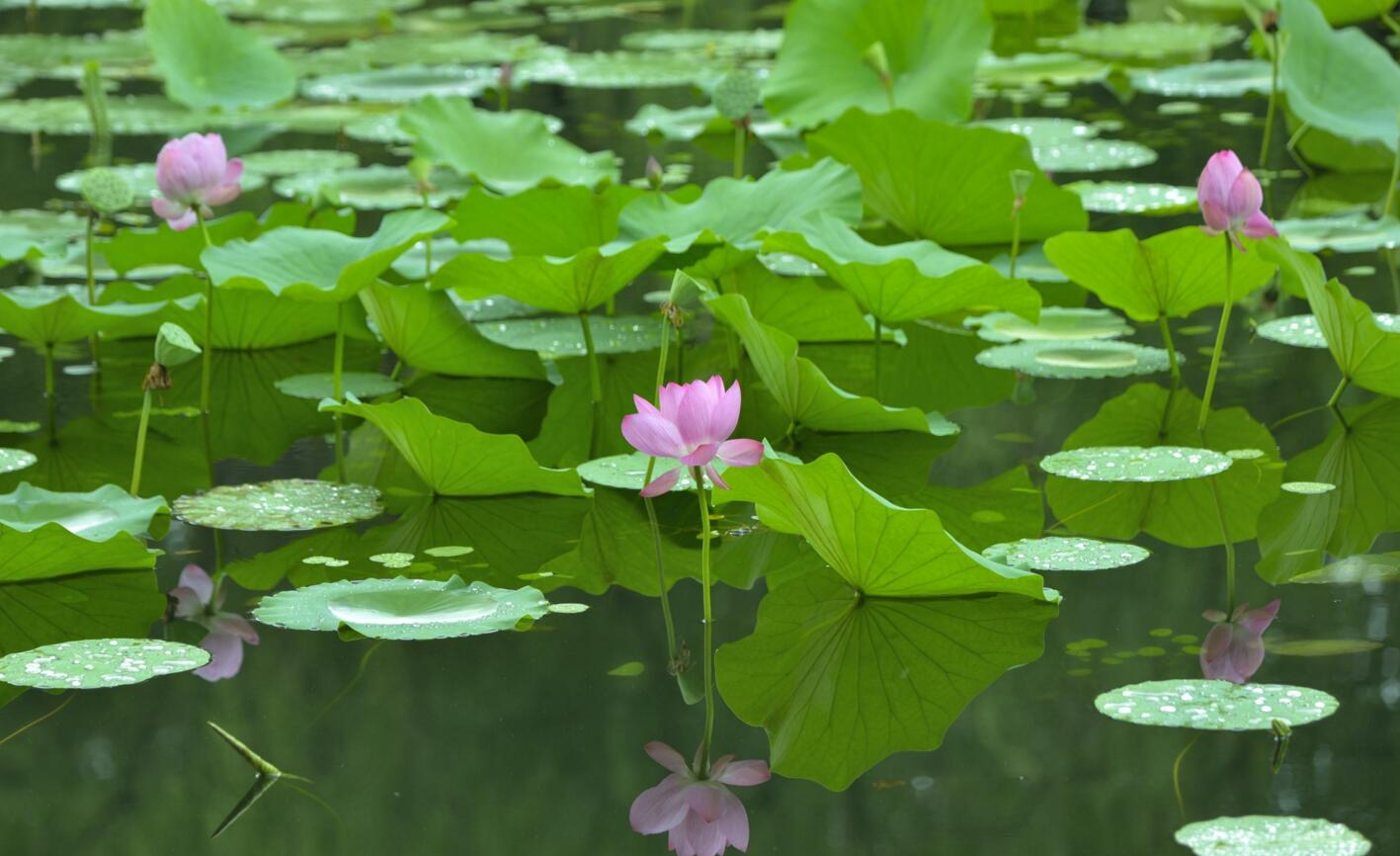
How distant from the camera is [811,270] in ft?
9.70

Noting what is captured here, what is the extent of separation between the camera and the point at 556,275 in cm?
225

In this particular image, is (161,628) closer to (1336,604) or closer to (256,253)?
(256,253)

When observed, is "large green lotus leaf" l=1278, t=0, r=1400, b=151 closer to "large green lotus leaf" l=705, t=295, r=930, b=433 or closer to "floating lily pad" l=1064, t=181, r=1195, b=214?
"floating lily pad" l=1064, t=181, r=1195, b=214

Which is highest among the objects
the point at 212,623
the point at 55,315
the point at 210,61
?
the point at 210,61

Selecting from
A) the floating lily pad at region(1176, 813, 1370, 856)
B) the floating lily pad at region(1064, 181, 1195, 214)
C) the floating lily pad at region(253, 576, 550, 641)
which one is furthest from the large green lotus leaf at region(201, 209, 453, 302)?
the floating lily pad at region(1064, 181, 1195, 214)

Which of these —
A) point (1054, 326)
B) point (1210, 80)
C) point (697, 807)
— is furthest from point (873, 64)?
point (697, 807)

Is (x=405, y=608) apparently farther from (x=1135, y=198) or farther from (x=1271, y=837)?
(x=1135, y=198)

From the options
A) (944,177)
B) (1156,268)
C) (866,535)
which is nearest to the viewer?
(866,535)

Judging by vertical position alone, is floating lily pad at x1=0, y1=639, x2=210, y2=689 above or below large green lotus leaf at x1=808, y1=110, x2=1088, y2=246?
below

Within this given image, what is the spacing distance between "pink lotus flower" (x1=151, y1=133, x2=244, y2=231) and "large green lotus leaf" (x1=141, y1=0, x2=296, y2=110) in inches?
92.3

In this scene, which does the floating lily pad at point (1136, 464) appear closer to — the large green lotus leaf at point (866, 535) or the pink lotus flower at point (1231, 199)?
the pink lotus flower at point (1231, 199)

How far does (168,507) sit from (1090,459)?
104 centimetres

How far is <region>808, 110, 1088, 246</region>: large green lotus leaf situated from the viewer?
9.33ft

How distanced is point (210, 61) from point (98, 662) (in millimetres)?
3398
